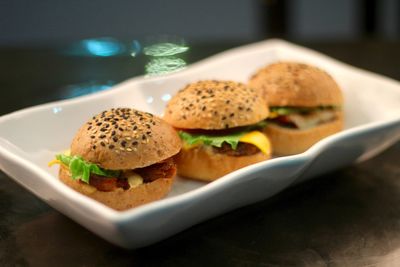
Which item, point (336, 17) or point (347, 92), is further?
point (336, 17)

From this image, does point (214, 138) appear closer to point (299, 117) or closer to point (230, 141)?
point (230, 141)

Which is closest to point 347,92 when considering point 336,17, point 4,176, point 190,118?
point 190,118

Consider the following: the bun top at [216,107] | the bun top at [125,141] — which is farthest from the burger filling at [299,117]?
the bun top at [125,141]

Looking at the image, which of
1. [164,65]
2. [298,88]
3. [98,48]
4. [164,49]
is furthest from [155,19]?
[298,88]

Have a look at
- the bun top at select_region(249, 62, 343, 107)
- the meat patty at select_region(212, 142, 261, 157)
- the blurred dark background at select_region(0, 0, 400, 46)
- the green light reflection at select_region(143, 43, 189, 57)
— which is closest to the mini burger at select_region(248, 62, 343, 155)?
the bun top at select_region(249, 62, 343, 107)

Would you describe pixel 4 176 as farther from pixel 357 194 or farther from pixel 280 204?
pixel 357 194

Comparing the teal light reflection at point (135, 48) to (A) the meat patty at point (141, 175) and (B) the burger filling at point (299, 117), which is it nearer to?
(B) the burger filling at point (299, 117)
